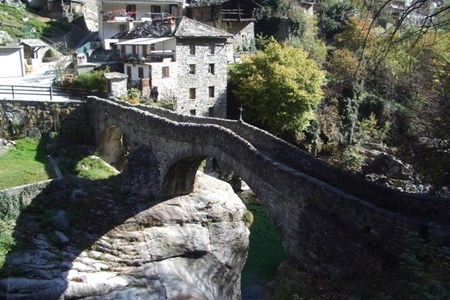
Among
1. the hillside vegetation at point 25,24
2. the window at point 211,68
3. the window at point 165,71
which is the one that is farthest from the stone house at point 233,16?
the hillside vegetation at point 25,24

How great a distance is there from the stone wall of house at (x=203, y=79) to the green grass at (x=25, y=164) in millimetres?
10995

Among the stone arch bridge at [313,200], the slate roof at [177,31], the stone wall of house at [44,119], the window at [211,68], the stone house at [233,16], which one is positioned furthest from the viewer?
the stone house at [233,16]

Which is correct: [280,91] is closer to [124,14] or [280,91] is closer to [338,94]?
[338,94]

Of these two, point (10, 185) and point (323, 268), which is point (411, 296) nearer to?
point (323, 268)

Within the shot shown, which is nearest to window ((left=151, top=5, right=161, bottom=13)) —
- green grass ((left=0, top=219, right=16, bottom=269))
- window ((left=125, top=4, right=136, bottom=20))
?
window ((left=125, top=4, right=136, bottom=20))

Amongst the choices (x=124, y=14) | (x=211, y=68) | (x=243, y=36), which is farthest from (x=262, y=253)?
(x=243, y=36)

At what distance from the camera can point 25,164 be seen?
909 inches

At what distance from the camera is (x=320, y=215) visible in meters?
11.8

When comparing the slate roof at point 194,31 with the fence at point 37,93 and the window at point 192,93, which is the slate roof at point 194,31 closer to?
the window at point 192,93

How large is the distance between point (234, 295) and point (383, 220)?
10.3 metres

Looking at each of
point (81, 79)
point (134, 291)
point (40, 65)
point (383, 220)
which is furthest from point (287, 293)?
point (40, 65)

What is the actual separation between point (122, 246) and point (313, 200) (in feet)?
31.3

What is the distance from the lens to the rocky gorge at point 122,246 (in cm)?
1589

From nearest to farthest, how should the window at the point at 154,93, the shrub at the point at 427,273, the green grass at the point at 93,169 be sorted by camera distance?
the shrub at the point at 427,273 < the green grass at the point at 93,169 < the window at the point at 154,93
